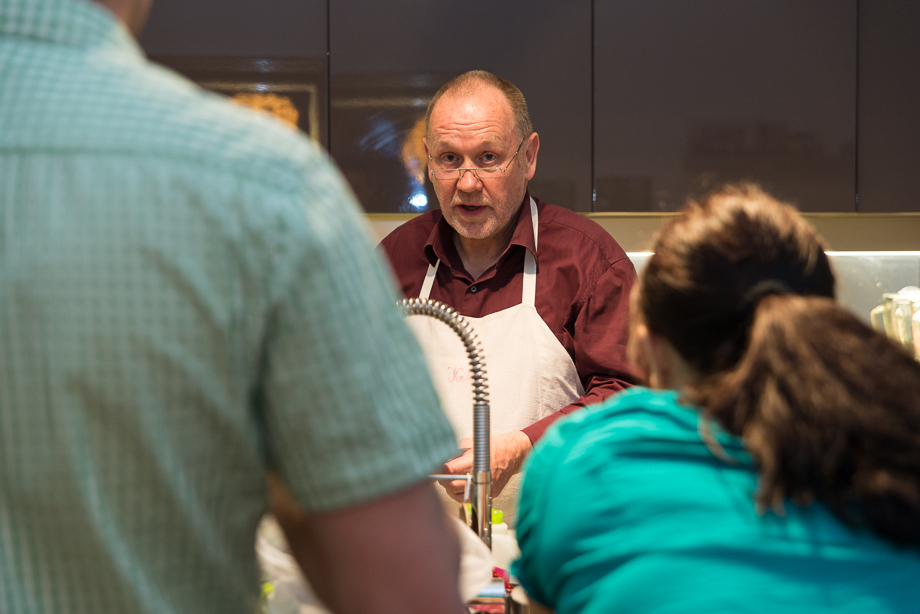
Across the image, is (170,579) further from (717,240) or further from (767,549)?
(717,240)

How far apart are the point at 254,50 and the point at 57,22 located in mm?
1866

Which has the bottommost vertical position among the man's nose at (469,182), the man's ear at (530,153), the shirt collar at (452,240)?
the shirt collar at (452,240)

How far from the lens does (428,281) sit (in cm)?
178

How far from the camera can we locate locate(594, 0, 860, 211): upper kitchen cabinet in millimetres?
2127

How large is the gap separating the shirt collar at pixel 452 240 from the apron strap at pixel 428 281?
0.07ft

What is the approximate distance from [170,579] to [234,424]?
0.26 ft

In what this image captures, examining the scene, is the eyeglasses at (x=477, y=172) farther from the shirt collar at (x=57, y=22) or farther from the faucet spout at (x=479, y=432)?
the shirt collar at (x=57, y=22)

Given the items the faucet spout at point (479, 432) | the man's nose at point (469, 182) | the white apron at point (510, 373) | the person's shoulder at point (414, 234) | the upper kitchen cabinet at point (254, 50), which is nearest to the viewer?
the faucet spout at point (479, 432)

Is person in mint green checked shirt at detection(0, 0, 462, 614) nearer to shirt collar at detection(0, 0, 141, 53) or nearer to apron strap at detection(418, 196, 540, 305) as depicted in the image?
shirt collar at detection(0, 0, 141, 53)

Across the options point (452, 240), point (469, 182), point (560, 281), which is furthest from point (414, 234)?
point (560, 281)

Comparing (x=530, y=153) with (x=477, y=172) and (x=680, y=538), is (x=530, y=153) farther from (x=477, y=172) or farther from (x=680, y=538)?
(x=680, y=538)

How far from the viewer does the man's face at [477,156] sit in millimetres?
1688

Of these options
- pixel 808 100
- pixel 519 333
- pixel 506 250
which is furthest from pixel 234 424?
pixel 808 100

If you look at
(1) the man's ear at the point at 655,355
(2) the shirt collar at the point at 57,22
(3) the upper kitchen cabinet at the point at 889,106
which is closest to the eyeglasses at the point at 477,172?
(1) the man's ear at the point at 655,355
